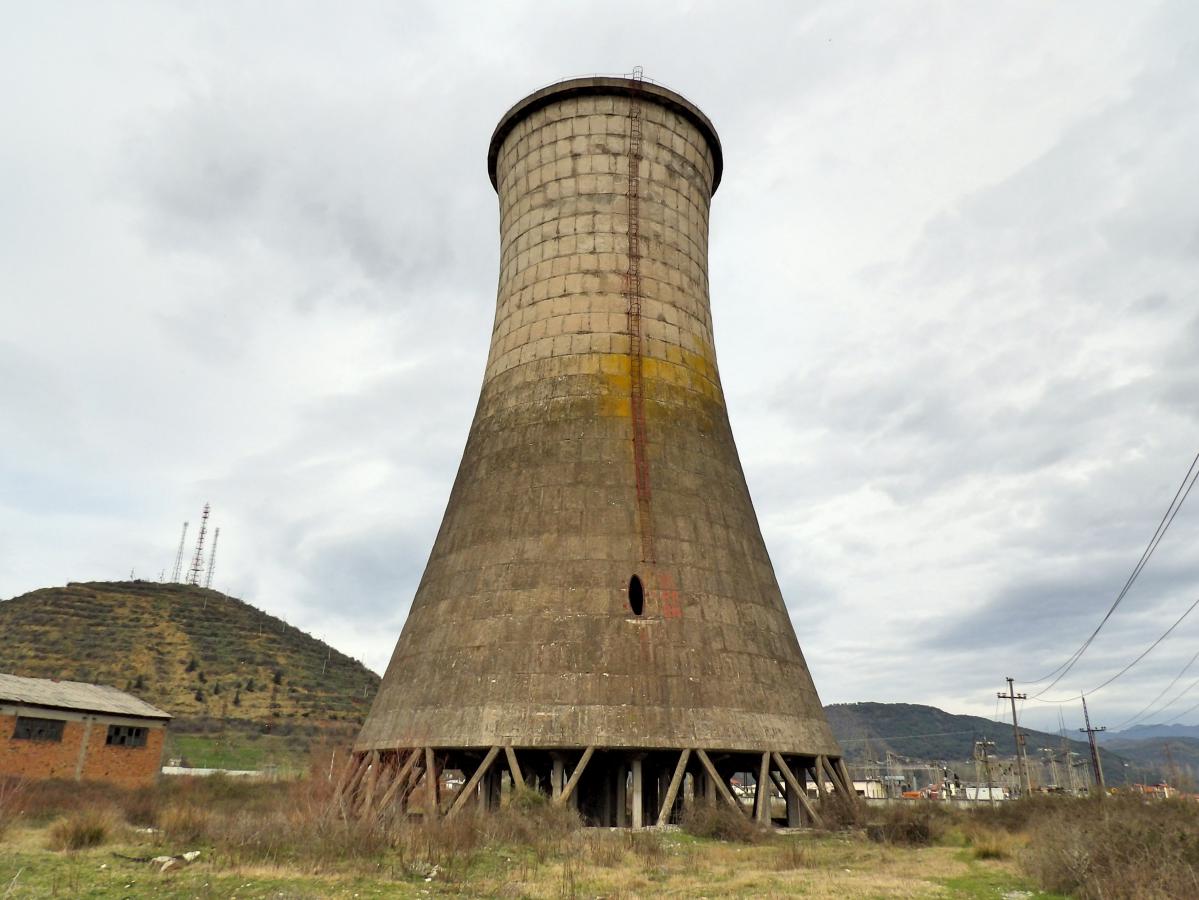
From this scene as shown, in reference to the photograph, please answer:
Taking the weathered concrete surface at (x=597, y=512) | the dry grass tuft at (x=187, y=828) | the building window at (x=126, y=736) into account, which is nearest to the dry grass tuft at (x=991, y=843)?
the weathered concrete surface at (x=597, y=512)

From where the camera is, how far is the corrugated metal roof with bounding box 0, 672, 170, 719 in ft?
107

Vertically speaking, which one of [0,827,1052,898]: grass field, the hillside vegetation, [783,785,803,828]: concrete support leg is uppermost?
the hillside vegetation

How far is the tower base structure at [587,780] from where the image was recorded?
1683 cm

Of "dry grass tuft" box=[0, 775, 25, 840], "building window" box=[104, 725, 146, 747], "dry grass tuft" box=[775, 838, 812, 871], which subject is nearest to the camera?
"dry grass tuft" box=[775, 838, 812, 871]

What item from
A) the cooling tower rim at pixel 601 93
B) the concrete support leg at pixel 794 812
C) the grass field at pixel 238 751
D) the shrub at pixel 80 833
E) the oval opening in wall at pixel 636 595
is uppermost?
the cooling tower rim at pixel 601 93

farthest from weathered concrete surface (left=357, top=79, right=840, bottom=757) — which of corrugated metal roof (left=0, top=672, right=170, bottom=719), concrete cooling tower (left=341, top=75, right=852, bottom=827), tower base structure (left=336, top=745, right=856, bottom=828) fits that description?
corrugated metal roof (left=0, top=672, right=170, bottom=719)

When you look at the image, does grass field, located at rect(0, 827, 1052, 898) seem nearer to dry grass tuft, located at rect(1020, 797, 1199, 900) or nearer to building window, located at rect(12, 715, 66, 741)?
dry grass tuft, located at rect(1020, 797, 1199, 900)

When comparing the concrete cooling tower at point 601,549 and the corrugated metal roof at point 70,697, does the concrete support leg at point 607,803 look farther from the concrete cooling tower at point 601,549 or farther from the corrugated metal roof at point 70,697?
the corrugated metal roof at point 70,697

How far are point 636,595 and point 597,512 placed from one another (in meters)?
2.20

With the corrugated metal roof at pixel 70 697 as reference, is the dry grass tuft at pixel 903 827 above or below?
below

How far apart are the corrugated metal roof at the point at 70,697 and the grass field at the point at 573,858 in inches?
636

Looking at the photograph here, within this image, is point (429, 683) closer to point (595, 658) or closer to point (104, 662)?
point (595, 658)

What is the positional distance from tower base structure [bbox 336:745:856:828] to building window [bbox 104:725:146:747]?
870 inches

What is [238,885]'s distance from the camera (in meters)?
11.0
